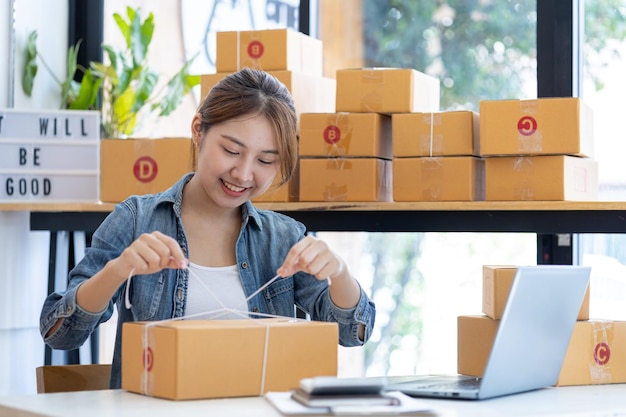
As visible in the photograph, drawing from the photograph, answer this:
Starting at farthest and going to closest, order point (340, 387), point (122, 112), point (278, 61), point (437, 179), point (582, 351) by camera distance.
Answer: point (122, 112) < point (278, 61) < point (437, 179) < point (582, 351) < point (340, 387)

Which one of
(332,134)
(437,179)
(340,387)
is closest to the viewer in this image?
(340,387)

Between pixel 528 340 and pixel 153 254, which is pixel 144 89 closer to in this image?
pixel 153 254

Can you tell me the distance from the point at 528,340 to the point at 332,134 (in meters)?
1.17

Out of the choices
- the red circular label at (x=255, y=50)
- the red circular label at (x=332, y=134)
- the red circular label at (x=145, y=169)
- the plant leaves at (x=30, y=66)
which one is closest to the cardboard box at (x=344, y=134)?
the red circular label at (x=332, y=134)

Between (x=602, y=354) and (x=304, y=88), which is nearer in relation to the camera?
(x=602, y=354)

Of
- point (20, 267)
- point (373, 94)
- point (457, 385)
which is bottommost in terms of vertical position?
point (457, 385)

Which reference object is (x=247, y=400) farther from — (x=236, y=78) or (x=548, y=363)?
(x=236, y=78)

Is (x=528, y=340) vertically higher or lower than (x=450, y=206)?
lower

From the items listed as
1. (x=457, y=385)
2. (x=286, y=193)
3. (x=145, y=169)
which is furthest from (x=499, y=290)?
(x=145, y=169)

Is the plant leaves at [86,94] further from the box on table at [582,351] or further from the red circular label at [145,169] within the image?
the box on table at [582,351]

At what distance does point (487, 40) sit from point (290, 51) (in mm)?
941

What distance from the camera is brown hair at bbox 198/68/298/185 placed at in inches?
76.9

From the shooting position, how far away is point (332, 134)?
2.71m

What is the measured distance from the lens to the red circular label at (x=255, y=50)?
2.86 m
